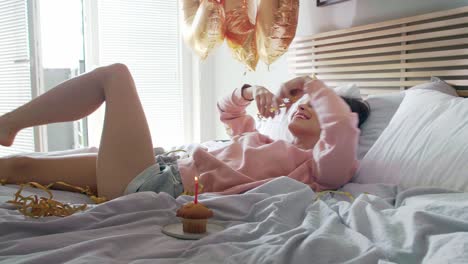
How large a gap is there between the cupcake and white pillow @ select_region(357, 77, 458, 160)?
0.84m

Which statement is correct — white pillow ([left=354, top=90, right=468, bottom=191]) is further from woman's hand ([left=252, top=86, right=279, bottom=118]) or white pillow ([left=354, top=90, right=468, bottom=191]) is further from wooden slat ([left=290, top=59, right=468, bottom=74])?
woman's hand ([left=252, top=86, right=279, bottom=118])

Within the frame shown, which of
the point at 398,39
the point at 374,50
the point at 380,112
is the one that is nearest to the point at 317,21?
the point at 374,50

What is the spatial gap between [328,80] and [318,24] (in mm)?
351

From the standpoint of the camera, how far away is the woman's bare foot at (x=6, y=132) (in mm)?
1309

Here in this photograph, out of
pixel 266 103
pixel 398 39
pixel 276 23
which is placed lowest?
pixel 266 103

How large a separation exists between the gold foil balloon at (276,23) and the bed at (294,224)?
76 centimetres

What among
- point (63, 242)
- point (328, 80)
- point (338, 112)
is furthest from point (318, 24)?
point (63, 242)

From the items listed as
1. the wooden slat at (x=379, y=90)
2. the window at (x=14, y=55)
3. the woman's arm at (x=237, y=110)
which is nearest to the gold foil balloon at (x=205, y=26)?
the woman's arm at (x=237, y=110)

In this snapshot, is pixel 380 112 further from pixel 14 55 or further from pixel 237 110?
pixel 14 55

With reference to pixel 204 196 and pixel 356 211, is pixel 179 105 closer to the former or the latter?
pixel 204 196

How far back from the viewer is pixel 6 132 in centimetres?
131

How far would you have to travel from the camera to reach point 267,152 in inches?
55.2

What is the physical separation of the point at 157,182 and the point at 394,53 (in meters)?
1.18

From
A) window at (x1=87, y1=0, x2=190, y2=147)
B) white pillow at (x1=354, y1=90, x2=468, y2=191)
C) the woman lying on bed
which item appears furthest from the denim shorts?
window at (x1=87, y1=0, x2=190, y2=147)
